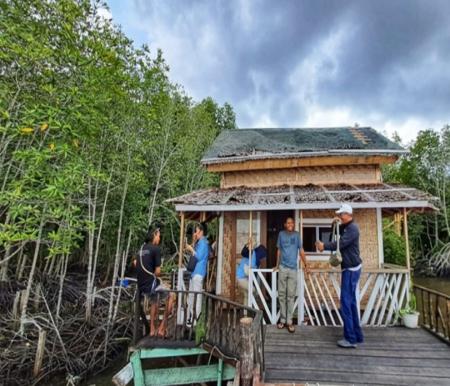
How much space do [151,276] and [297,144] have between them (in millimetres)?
5820

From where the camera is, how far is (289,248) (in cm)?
453

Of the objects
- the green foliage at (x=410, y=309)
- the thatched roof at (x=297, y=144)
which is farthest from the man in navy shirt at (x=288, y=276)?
the thatched roof at (x=297, y=144)

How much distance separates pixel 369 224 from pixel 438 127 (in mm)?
22120

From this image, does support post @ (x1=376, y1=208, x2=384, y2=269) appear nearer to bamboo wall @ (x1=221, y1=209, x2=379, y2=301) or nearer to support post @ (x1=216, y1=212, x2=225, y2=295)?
bamboo wall @ (x1=221, y1=209, x2=379, y2=301)

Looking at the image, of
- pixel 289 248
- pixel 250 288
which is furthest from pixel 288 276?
pixel 250 288

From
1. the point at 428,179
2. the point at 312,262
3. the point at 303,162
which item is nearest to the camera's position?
the point at 312,262

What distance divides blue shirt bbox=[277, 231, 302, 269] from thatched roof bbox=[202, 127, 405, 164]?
325cm

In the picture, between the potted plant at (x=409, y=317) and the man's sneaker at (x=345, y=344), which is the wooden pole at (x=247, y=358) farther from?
the potted plant at (x=409, y=317)

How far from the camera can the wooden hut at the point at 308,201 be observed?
16.8 ft

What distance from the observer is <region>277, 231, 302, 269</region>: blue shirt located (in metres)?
4.50

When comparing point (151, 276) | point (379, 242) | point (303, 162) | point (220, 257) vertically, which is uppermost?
point (303, 162)

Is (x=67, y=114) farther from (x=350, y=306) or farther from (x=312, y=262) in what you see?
(x=312, y=262)

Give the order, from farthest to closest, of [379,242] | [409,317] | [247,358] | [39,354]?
[379,242], [39,354], [409,317], [247,358]

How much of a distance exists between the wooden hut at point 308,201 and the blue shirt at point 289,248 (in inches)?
24.2
